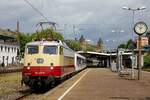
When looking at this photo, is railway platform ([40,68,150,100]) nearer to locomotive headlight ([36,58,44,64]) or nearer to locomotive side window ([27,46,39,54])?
locomotive headlight ([36,58,44,64])

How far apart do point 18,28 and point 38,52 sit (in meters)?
116

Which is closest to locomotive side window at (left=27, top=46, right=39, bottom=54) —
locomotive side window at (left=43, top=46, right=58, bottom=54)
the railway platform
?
locomotive side window at (left=43, top=46, right=58, bottom=54)

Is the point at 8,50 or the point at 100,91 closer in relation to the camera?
the point at 100,91

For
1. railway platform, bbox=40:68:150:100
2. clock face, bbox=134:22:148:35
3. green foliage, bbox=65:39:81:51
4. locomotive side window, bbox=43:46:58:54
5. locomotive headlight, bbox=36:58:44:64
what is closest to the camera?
railway platform, bbox=40:68:150:100

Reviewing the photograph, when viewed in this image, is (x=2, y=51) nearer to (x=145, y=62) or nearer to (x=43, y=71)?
(x=145, y=62)

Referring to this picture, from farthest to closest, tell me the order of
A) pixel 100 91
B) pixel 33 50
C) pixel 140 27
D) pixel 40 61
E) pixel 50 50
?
pixel 140 27 < pixel 33 50 < pixel 50 50 < pixel 40 61 < pixel 100 91

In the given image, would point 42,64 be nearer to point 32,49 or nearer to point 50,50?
point 50,50

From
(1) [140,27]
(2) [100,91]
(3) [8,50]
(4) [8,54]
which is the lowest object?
(2) [100,91]

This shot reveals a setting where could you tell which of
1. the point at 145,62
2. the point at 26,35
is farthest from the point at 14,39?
the point at 145,62

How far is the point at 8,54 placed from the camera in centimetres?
11406

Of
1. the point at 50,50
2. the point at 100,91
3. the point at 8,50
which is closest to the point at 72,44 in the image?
the point at 8,50

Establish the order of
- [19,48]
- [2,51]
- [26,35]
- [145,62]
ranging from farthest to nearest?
[26,35] < [19,48] < [2,51] < [145,62]

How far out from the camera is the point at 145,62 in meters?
101

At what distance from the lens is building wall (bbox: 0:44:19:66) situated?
10678 cm
